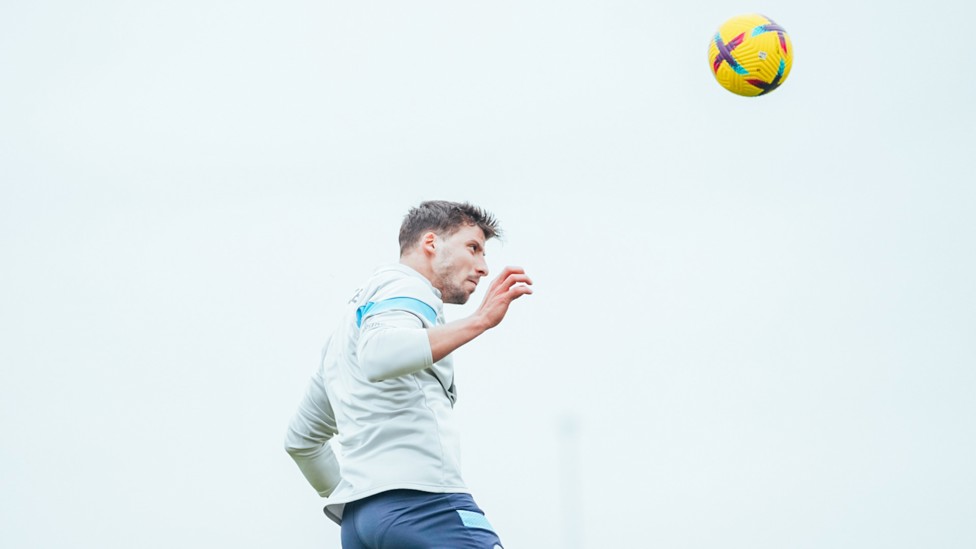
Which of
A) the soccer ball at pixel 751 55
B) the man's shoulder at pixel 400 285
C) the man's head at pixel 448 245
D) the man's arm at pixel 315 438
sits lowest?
the man's arm at pixel 315 438

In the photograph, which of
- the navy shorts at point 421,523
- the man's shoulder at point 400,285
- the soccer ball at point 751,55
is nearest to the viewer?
the navy shorts at point 421,523

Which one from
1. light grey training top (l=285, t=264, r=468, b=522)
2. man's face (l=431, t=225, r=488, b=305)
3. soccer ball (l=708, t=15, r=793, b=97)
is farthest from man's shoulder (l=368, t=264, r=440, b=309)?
soccer ball (l=708, t=15, r=793, b=97)

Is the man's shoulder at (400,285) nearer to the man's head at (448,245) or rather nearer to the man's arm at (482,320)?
the man's head at (448,245)

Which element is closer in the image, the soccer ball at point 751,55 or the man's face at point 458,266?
the man's face at point 458,266

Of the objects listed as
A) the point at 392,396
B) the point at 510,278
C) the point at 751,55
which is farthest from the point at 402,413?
the point at 751,55

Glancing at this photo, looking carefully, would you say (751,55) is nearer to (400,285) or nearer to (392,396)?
(400,285)

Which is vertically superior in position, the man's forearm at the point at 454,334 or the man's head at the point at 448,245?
the man's head at the point at 448,245

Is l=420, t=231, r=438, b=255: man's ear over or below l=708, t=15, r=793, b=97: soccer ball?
below

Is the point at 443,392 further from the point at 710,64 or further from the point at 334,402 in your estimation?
the point at 710,64

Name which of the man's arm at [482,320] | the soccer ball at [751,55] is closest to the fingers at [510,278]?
the man's arm at [482,320]

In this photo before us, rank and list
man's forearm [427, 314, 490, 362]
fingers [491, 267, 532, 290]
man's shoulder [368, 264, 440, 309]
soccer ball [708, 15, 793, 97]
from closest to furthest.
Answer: man's forearm [427, 314, 490, 362] → fingers [491, 267, 532, 290] → man's shoulder [368, 264, 440, 309] → soccer ball [708, 15, 793, 97]

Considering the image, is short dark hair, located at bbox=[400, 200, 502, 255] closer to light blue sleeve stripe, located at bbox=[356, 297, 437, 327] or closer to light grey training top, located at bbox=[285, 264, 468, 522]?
light grey training top, located at bbox=[285, 264, 468, 522]

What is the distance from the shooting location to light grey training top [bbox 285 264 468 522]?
5875mm

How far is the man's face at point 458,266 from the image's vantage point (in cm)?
664
